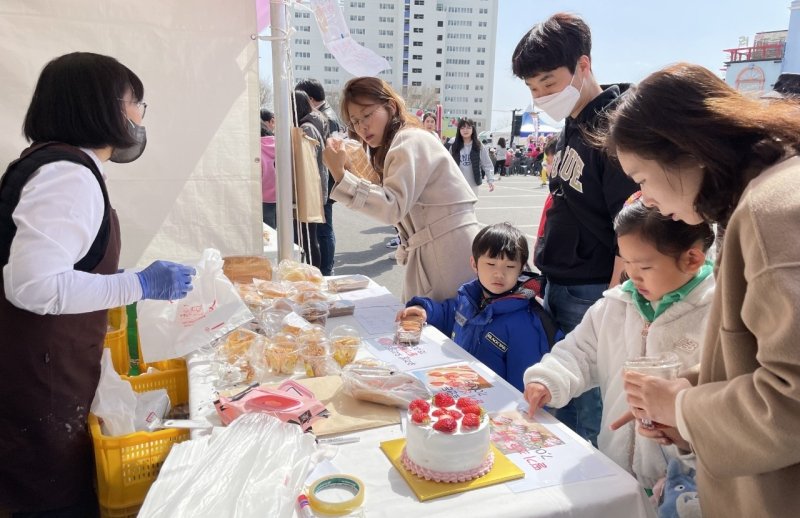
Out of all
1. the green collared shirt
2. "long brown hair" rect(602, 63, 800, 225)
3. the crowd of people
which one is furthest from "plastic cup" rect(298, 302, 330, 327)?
"long brown hair" rect(602, 63, 800, 225)

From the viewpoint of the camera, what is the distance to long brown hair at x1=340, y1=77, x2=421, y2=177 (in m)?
2.45

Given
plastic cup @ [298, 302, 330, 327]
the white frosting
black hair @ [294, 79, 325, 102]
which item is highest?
black hair @ [294, 79, 325, 102]

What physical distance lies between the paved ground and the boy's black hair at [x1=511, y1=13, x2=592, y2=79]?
10.8 feet

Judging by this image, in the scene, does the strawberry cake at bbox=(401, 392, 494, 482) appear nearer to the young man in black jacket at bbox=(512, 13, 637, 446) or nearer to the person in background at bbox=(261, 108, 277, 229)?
the young man in black jacket at bbox=(512, 13, 637, 446)

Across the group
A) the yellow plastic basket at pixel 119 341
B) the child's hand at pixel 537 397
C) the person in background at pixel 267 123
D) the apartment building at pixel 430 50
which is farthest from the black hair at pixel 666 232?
the apartment building at pixel 430 50

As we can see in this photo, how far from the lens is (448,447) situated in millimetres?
1099

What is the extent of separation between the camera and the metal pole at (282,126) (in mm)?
2930

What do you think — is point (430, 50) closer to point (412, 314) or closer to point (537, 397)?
point (412, 314)

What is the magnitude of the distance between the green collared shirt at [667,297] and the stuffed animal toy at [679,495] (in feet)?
1.31

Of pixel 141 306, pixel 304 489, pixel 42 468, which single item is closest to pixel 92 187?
pixel 141 306

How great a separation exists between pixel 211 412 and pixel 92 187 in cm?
66

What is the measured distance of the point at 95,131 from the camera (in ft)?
4.79

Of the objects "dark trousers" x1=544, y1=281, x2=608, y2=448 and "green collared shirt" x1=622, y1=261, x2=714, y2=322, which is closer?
"green collared shirt" x1=622, y1=261, x2=714, y2=322

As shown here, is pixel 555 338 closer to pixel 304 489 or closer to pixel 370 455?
pixel 370 455
